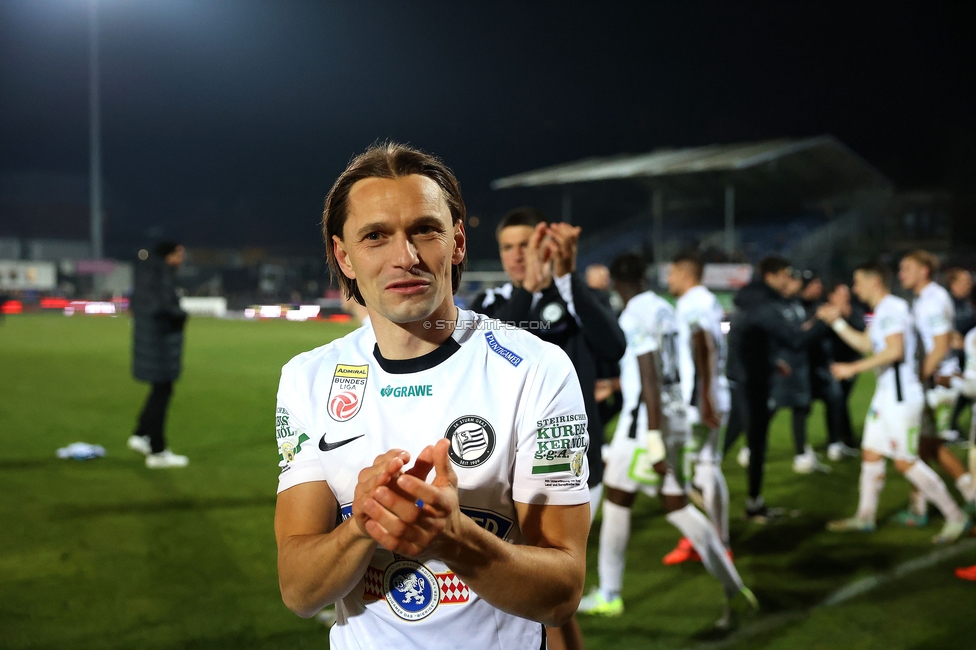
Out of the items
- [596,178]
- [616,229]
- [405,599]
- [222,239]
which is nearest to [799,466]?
[405,599]

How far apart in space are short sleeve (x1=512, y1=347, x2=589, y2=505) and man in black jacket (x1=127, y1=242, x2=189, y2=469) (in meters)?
7.20

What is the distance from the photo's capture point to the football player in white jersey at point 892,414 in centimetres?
594

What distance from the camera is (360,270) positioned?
1657 mm

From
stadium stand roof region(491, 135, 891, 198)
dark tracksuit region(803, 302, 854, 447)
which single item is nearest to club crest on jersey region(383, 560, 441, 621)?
dark tracksuit region(803, 302, 854, 447)

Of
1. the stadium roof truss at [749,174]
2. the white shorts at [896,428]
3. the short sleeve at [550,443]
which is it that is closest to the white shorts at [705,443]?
the white shorts at [896,428]

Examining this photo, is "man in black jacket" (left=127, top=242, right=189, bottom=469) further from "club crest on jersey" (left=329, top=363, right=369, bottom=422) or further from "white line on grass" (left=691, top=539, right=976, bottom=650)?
"club crest on jersey" (left=329, top=363, right=369, bottom=422)

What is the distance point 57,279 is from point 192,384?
1371 inches

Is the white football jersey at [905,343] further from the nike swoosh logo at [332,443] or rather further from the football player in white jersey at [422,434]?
the nike swoosh logo at [332,443]

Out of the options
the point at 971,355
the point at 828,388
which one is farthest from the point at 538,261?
the point at 828,388

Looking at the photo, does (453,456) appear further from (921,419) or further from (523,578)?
(921,419)

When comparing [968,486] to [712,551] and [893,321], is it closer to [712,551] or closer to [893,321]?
[893,321]

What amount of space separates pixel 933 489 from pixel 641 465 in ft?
9.14

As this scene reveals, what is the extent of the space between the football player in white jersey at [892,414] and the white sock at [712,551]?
2.26 meters

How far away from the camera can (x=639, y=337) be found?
452cm
